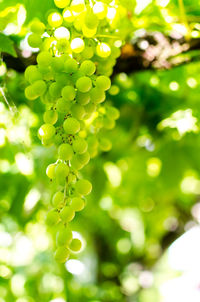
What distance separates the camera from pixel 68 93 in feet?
1.83

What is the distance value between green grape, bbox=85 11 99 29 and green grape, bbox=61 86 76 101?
93mm

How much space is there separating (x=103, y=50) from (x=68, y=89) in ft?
0.33

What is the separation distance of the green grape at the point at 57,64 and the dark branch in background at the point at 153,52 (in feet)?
0.97

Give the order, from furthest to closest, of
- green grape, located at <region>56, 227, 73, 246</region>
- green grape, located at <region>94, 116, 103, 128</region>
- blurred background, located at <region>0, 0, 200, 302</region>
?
blurred background, located at <region>0, 0, 200, 302</region>
green grape, located at <region>94, 116, 103, 128</region>
green grape, located at <region>56, 227, 73, 246</region>

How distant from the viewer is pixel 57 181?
0.56m

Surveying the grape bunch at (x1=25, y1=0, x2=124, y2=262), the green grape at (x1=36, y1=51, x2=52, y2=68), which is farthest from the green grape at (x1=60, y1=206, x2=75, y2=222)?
the green grape at (x1=36, y1=51, x2=52, y2=68)

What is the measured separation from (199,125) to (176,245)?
0.98 m

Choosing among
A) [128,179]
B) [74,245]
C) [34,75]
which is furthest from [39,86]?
[128,179]

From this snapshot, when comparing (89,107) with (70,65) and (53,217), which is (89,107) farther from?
(53,217)

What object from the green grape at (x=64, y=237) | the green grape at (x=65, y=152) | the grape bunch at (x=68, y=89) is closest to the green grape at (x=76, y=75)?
the grape bunch at (x=68, y=89)

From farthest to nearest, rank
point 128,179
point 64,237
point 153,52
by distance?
1. point 128,179
2. point 153,52
3. point 64,237

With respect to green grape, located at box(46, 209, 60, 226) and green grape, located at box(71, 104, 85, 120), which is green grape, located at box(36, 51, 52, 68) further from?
green grape, located at box(46, 209, 60, 226)

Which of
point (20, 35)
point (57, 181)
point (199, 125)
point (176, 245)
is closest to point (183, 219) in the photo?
point (176, 245)

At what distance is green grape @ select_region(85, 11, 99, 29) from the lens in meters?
0.56
